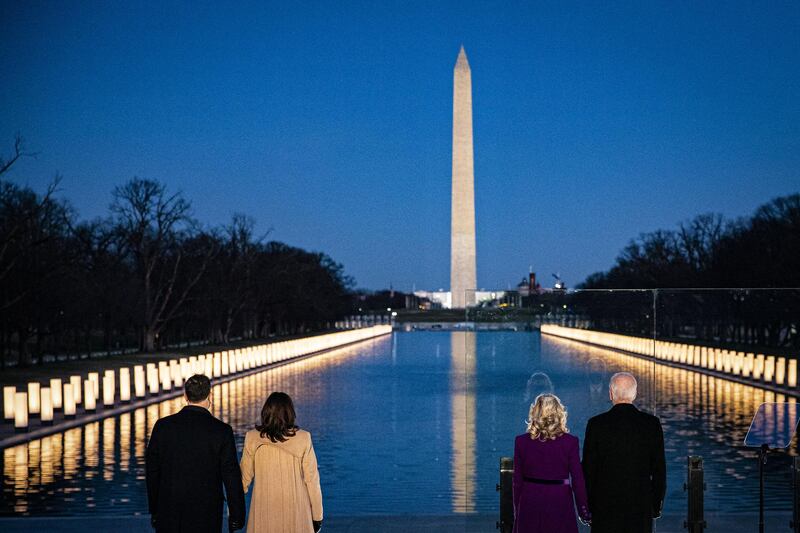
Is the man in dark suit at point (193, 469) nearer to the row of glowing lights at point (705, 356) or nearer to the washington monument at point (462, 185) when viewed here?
the row of glowing lights at point (705, 356)

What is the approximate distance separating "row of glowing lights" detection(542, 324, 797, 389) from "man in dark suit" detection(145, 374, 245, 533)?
17.5ft

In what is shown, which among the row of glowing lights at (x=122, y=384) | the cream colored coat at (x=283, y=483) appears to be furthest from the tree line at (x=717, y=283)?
the row of glowing lights at (x=122, y=384)

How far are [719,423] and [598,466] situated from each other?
5172 millimetres

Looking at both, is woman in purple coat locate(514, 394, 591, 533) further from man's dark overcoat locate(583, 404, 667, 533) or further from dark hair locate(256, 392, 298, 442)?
dark hair locate(256, 392, 298, 442)

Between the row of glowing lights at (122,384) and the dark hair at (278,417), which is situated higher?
the dark hair at (278,417)

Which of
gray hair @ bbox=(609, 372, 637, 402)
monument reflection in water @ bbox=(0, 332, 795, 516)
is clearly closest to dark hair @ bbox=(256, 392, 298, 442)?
gray hair @ bbox=(609, 372, 637, 402)

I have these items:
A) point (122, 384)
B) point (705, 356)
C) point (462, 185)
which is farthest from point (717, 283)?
point (705, 356)

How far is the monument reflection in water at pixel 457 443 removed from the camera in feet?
34.1

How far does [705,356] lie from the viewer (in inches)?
492

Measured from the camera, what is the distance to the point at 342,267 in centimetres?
10981

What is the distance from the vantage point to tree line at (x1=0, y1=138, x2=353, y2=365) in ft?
120

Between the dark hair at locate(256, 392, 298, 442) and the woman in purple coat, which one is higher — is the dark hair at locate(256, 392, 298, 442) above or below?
above

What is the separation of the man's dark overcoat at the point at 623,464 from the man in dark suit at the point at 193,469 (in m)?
2.24

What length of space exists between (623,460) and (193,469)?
2.65 m
